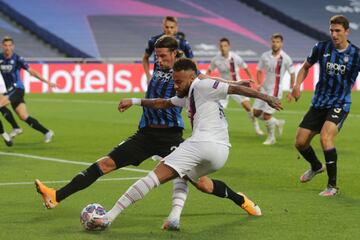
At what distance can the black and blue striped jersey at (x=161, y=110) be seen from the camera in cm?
959

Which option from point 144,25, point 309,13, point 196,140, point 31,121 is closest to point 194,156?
point 196,140

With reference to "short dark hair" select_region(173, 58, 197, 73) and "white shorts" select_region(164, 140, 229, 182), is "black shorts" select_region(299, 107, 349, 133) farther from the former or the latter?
"short dark hair" select_region(173, 58, 197, 73)

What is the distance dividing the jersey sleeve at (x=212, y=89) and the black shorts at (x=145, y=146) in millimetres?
1365

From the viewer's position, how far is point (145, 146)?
30.9 feet

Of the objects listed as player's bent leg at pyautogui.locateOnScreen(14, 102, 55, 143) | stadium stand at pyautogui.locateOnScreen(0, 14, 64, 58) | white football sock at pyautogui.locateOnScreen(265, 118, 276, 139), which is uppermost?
white football sock at pyautogui.locateOnScreen(265, 118, 276, 139)

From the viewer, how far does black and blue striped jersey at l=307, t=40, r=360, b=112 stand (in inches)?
432

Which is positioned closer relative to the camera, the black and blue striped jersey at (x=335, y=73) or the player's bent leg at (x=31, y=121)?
the black and blue striped jersey at (x=335, y=73)

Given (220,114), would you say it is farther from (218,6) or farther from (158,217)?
(218,6)

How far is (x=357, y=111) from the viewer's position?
26.3m

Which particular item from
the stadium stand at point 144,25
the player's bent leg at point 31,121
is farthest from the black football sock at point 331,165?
the stadium stand at point 144,25

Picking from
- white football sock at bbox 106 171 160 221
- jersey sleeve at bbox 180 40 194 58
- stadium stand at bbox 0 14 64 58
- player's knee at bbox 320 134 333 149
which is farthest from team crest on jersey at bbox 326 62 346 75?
stadium stand at bbox 0 14 64 58

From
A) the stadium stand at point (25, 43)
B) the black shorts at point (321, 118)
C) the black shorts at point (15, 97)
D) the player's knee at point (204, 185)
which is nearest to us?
the player's knee at point (204, 185)

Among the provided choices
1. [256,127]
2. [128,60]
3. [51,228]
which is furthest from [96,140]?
[128,60]

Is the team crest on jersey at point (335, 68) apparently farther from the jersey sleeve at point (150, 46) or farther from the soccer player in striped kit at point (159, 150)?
the jersey sleeve at point (150, 46)
